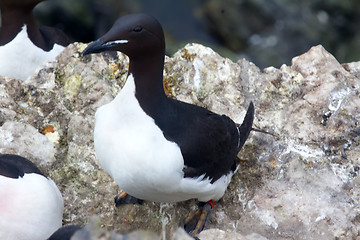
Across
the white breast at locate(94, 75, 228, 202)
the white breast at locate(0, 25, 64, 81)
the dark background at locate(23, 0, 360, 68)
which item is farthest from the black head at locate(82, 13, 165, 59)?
the dark background at locate(23, 0, 360, 68)

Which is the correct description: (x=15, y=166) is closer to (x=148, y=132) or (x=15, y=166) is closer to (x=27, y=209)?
(x=27, y=209)

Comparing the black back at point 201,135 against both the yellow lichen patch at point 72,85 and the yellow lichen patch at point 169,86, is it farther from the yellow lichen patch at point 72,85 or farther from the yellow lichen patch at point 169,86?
the yellow lichen patch at point 72,85

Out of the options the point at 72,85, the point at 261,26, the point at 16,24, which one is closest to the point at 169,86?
the point at 72,85

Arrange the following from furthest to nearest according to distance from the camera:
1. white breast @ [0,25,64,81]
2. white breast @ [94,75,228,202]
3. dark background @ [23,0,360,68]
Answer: dark background @ [23,0,360,68]
white breast @ [0,25,64,81]
white breast @ [94,75,228,202]

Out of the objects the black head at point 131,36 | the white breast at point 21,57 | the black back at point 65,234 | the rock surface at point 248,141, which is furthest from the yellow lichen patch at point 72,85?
the black back at point 65,234

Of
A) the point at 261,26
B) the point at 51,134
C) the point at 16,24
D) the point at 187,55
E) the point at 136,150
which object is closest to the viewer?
the point at 136,150

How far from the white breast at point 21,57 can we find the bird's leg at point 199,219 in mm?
2761

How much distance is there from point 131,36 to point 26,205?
4.60 ft

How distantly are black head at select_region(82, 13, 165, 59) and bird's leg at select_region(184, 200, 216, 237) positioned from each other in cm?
148

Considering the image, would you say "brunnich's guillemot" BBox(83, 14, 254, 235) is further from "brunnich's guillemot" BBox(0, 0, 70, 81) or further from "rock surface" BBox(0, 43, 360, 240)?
"brunnich's guillemot" BBox(0, 0, 70, 81)

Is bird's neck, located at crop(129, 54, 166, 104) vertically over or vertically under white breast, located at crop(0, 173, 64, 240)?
over

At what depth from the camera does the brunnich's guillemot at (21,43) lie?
6359 mm

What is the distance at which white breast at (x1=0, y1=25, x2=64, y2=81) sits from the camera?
633 centimetres

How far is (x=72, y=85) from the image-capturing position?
202 inches
